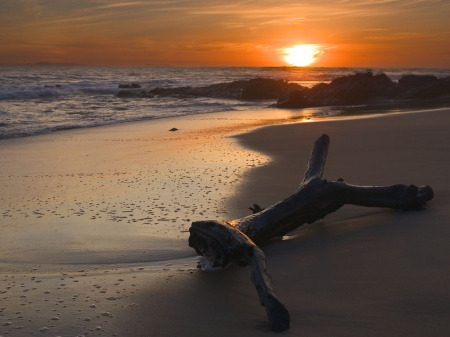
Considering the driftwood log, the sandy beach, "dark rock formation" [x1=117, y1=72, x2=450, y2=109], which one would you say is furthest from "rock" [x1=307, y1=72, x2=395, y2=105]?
the driftwood log

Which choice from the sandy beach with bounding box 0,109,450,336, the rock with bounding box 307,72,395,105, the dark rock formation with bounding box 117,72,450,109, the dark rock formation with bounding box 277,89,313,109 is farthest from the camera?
the rock with bounding box 307,72,395,105

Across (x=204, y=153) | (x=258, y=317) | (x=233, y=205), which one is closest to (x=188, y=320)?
(x=258, y=317)

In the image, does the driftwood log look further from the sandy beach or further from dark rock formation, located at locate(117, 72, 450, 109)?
dark rock formation, located at locate(117, 72, 450, 109)

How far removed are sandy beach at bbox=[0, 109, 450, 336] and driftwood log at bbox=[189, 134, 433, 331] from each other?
13 cm

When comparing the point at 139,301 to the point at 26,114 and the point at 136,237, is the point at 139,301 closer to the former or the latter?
the point at 136,237

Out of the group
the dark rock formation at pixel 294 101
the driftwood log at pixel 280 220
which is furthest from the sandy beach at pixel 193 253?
the dark rock formation at pixel 294 101

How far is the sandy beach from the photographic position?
308 cm

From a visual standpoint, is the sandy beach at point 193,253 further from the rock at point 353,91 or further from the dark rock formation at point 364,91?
the rock at point 353,91

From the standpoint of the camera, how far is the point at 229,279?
3738mm

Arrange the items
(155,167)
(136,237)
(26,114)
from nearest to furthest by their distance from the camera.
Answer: (136,237), (155,167), (26,114)

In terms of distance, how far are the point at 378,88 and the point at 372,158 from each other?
21.8 metres

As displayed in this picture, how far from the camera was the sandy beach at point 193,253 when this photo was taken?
308 centimetres

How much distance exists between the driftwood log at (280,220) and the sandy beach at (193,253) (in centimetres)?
13

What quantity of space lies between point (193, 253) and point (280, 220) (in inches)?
30.8
